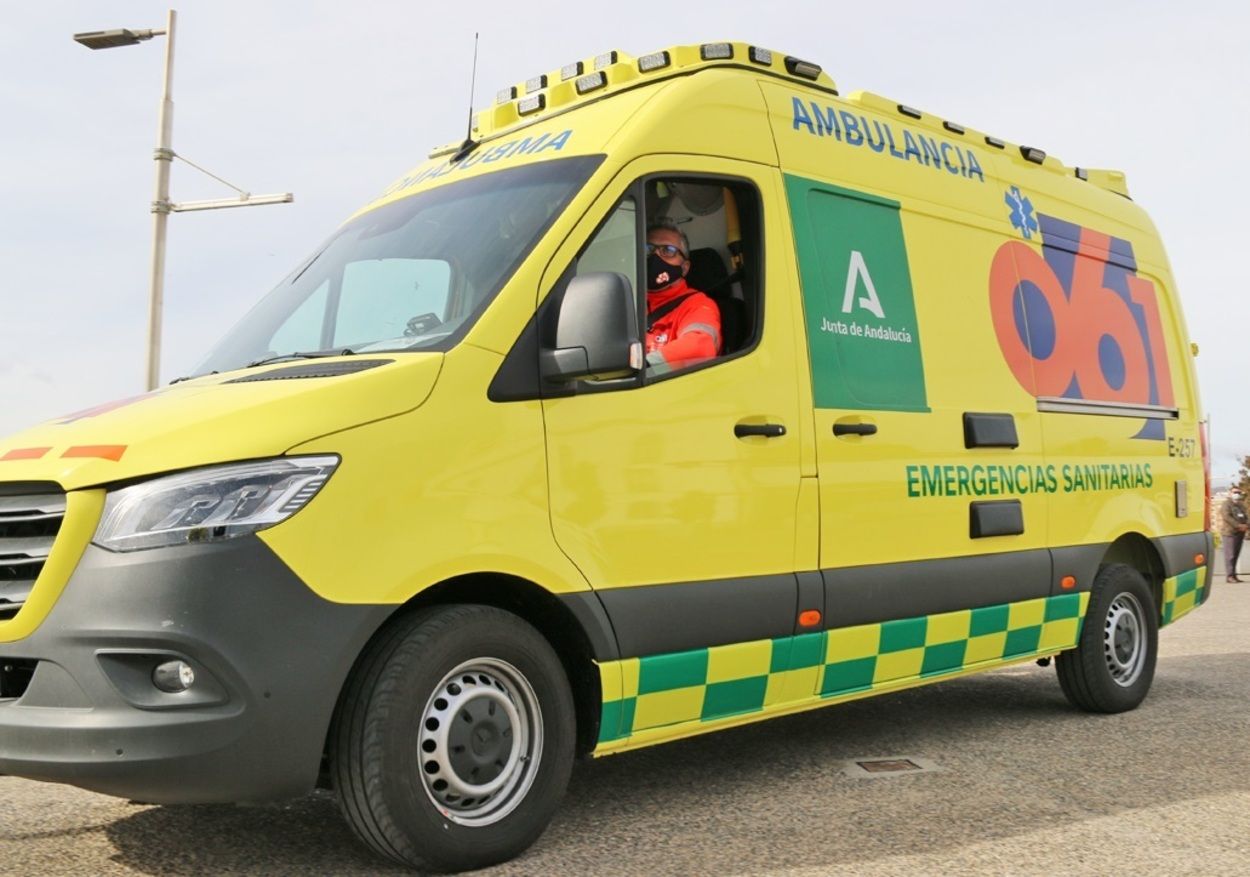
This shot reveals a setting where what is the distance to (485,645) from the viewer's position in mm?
3918

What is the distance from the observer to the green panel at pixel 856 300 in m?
5.15

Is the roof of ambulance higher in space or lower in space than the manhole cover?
higher

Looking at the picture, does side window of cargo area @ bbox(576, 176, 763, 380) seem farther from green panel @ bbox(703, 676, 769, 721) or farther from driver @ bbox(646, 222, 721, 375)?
green panel @ bbox(703, 676, 769, 721)

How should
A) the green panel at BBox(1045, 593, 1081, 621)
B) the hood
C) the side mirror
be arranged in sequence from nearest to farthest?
the hood < the side mirror < the green panel at BBox(1045, 593, 1081, 621)

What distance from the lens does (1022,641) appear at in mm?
6203

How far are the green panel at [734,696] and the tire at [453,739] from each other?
63 centimetres

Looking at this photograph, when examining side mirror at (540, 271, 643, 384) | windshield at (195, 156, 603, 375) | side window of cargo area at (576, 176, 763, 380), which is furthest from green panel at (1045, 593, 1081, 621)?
windshield at (195, 156, 603, 375)

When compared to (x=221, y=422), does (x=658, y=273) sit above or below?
above

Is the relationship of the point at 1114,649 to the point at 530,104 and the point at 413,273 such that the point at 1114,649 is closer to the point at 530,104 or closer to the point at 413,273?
the point at 530,104

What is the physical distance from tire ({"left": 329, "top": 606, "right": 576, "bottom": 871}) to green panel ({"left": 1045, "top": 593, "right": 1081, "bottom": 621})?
3.15 meters

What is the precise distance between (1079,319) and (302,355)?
434cm

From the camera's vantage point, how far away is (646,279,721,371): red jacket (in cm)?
461

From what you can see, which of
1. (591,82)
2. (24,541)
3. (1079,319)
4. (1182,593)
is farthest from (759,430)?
(1182,593)

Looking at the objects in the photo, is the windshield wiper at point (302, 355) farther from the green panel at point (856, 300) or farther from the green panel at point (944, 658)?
the green panel at point (944, 658)
